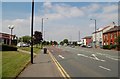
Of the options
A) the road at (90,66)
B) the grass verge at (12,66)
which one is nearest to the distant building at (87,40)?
the road at (90,66)

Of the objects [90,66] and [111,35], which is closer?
[90,66]

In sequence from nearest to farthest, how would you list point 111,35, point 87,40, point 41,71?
point 41,71 < point 111,35 < point 87,40

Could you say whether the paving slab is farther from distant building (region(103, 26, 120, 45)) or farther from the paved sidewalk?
distant building (region(103, 26, 120, 45))

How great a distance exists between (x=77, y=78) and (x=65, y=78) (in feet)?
2.07

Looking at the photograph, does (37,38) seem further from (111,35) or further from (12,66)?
(12,66)

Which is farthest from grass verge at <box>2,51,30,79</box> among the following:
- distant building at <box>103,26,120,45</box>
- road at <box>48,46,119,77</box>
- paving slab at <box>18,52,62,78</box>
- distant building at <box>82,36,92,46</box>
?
distant building at <box>82,36,92,46</box>

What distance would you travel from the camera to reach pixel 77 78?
46.2 ft

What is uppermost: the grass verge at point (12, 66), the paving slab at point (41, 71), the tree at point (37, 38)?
the tree at point (37, 38)

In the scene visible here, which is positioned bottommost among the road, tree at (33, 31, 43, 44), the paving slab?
the road

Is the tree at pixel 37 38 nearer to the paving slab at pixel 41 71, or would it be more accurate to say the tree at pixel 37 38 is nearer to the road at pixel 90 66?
the road at pixel 90 66

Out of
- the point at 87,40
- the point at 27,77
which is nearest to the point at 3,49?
the point at 27,77

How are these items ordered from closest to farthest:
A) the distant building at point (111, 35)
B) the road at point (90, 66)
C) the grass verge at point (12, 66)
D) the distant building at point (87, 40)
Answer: the grass verge at point (12, 66)
the road at point (90, 66)
the distant building at point (111, 35)
the distant building at point (87, 40)

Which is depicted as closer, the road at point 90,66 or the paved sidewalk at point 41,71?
the paved sidewalk at point 41,71

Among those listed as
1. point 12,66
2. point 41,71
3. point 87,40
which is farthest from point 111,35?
point 41,71
